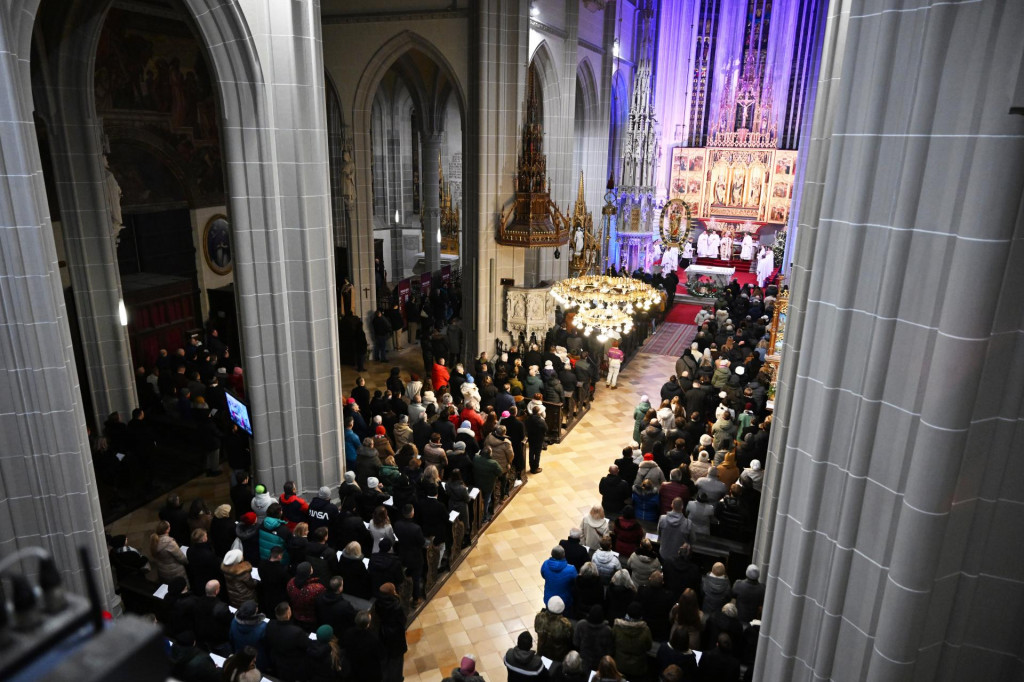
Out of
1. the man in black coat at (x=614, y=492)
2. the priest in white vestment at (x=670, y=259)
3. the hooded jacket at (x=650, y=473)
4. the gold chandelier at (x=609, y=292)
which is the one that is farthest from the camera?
the priest in white vestment at (x=670, y=259)

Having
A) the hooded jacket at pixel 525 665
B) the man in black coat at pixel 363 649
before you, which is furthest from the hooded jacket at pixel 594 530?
the man in black coat at pixel 363 649

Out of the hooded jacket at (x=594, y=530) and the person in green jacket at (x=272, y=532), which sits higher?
the person in green jacket at (x=272, y=532)

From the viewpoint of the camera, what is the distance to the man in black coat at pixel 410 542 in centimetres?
700

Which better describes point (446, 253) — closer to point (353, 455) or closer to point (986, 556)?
point (353, 455)

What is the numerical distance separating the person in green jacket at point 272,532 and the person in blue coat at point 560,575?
2.71 meters

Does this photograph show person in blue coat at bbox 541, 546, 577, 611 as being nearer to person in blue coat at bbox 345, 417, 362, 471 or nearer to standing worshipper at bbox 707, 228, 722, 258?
person in blue coat at bbox 345, 417, 362, 471

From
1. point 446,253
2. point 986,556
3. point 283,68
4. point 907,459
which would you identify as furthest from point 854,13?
point 446,253

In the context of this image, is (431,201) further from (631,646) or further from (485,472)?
(631,646)

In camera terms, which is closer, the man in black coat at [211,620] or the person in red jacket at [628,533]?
the man in black coat at [211,620]

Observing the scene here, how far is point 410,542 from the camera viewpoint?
A: 703 cm

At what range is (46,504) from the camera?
5996mm

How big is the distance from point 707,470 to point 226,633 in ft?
19.5

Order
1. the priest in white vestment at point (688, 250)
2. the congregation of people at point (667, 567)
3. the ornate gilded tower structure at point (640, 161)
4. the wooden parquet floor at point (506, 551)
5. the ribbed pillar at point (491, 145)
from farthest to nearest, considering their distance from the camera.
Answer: the priest in white vestment at point (688, 250) → the ornate gilded tower structure at point (640, 161) → the ribbed pillar at point (491, 145) → the wooden parquet floor at point (506, 551) → the congregation of people at point (667, 567)

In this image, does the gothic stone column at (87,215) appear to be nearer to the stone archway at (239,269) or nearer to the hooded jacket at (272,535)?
the stone archway at (239,269)
